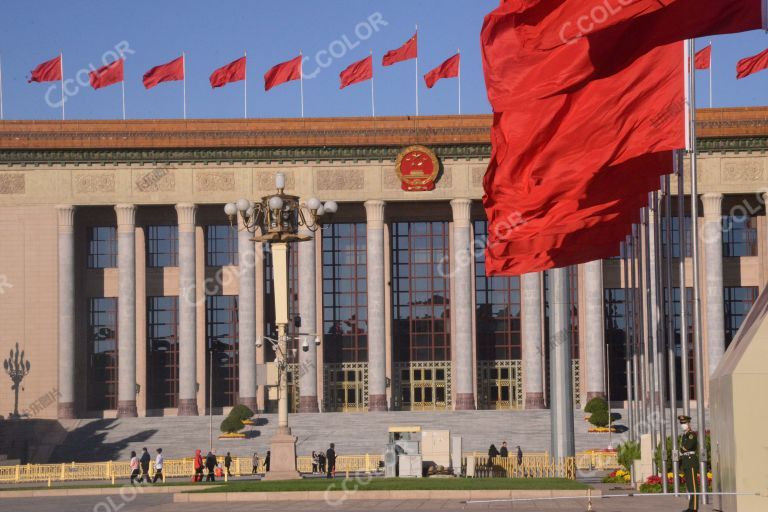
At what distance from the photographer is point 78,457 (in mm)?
66688

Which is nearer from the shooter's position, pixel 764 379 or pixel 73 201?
pixel 764 379

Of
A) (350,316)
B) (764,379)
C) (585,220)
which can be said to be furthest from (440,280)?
(764,379)

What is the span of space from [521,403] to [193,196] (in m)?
21.3

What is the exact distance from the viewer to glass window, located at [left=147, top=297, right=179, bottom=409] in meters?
77.4

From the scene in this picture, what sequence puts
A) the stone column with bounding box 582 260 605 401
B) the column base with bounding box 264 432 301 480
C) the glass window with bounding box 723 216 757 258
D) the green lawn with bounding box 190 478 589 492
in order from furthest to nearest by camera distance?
the glass window with bounding box 723 216 757 258
the stone column with bounding box 582 260 605 401
the column base with bounding box 264 432 301 480
the green lawn with bounding box 190 478 589 492

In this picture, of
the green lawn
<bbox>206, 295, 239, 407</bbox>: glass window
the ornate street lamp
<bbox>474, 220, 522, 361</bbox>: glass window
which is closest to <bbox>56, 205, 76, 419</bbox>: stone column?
<bbox>206, 295, 239, 407</bbox>: glass window

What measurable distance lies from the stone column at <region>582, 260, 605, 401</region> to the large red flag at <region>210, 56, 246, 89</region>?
20631 millimetres

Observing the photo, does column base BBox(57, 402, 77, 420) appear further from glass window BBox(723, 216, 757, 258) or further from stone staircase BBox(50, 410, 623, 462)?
glass window BBox(723, 216, 757, 258)

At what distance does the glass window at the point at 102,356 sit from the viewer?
77062mm

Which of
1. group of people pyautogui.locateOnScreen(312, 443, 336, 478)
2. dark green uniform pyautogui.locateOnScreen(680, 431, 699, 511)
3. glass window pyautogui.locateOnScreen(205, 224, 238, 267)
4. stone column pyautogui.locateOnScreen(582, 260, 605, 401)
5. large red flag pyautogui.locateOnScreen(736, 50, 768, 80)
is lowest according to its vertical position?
group of people pyautogui.locateOnScreen(312, 443, 336, 478)

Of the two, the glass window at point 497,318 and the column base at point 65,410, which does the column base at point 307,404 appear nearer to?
the glass window at point 497,318

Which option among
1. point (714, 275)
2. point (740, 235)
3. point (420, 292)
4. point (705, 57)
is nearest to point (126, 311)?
point (420, 292)

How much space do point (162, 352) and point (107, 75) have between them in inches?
666

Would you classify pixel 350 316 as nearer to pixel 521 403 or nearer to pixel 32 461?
pixel 521 403
